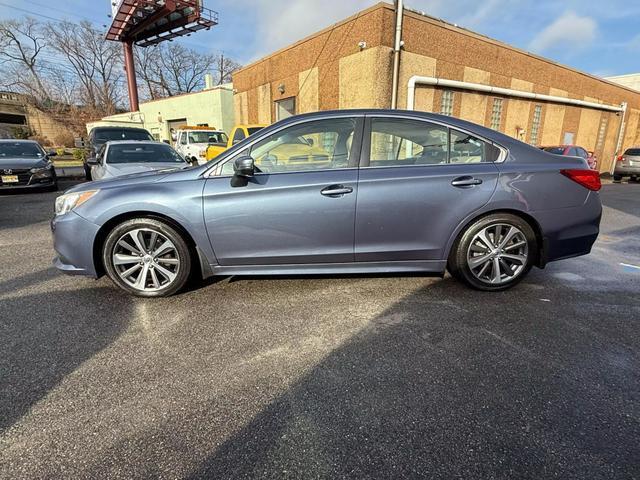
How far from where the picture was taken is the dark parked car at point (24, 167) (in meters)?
9.05

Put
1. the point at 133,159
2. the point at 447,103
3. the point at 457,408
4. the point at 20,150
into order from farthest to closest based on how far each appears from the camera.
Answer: the point at 447,103 < the point at 20,150 < the point at 133,159 < the point at 457,408

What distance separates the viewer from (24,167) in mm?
9258

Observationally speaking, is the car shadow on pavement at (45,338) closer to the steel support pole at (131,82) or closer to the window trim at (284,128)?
the window trim at (284,128)

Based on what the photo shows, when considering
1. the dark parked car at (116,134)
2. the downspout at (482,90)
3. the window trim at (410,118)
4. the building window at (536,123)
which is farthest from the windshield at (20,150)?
the building window at (536,123)

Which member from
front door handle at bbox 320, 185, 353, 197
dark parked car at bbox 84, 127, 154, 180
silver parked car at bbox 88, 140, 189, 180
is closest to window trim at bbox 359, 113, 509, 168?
front door handle at bbox 320, 185, 353, 197

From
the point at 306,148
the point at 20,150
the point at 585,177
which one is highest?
the point at 306,148

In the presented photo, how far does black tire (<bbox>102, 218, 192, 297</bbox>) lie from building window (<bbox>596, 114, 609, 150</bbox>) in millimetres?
26800

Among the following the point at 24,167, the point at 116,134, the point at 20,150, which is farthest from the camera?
the point at 116,134

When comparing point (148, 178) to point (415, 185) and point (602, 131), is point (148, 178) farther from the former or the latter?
point (602, 131)

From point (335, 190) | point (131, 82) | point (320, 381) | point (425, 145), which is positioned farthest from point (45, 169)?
point (131, 82)

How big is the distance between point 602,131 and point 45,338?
93.3 feet

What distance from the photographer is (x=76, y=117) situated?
1677 inches

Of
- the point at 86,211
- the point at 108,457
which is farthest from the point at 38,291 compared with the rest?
the point at 108,457

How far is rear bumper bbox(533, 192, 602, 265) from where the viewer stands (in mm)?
3354
